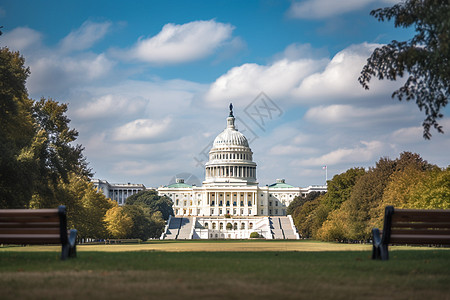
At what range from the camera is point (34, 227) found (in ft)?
50.3

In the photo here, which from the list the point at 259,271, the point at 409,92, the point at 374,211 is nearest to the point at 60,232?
the point at 259,271

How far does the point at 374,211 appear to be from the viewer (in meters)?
63.4

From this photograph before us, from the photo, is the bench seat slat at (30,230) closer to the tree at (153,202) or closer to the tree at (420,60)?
the tree at (420,60)

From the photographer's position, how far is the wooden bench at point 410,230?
15.2 m

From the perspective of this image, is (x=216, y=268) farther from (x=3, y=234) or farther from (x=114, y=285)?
(x=3, y=234)

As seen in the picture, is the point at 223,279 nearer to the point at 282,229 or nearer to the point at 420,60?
the point at 420,60

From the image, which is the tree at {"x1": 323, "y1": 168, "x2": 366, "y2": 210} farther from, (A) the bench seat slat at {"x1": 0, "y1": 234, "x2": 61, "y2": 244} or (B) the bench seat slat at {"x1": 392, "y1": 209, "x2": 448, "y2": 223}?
(A) the bench seat slat at {"x1": 0, "y1": 234, "x2": 61, "y2": 244}

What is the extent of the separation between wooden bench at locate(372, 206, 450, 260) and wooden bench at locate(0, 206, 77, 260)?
7.63m

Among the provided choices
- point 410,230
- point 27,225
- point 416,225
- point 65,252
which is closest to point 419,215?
point 416,225

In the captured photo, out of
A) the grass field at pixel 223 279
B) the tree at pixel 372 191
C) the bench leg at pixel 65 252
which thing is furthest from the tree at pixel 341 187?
the bench leg at pixel 65 252

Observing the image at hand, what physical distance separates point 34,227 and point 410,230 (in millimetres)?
9206

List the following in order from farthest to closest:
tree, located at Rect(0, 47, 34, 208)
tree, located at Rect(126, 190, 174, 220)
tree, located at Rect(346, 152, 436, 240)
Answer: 1. tree, located at Rect(126, 190, 174, 220)
2. tree, located at Rect(346, 152, 436, 240)
3. tree, located at Rect(0, 47, 34, 208)

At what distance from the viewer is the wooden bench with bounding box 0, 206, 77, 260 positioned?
48.9 ft

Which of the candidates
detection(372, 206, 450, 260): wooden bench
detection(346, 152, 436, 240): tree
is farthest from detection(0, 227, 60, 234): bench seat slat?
detection(346, 152, 436, 240): tree
